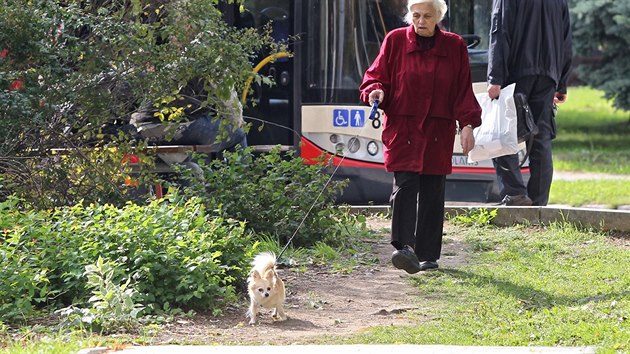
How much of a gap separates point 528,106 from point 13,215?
440 centimetres

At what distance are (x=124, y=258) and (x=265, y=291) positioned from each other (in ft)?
2.63

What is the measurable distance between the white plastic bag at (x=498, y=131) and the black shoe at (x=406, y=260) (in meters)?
1.96

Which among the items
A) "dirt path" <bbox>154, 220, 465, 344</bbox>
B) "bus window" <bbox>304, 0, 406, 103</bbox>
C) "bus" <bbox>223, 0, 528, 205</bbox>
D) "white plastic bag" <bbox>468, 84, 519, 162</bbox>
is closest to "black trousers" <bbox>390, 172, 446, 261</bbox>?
"dirt path" <bbox>154, 220, 465, 344</bbox>

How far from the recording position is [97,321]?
649 centimetres

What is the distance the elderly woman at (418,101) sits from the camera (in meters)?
8.01

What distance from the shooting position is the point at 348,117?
1240cm

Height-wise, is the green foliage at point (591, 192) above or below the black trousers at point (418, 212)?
below

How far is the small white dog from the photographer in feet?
22.7

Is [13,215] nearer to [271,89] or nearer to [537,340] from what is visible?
[537,340]

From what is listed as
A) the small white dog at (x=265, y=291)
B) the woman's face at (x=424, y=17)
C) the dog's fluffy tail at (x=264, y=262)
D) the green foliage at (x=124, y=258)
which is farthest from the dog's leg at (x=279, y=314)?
the woman's face at (x=424, y=17)

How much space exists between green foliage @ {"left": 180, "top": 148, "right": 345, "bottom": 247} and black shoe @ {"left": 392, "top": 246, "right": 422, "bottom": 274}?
1120 mm

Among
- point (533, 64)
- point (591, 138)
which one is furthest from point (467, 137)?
point (591, 138)

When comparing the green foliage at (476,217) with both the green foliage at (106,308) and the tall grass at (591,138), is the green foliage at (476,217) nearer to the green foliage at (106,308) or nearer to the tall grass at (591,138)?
the green foliage at (106,308)

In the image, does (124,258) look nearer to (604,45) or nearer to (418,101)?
(418,101)
